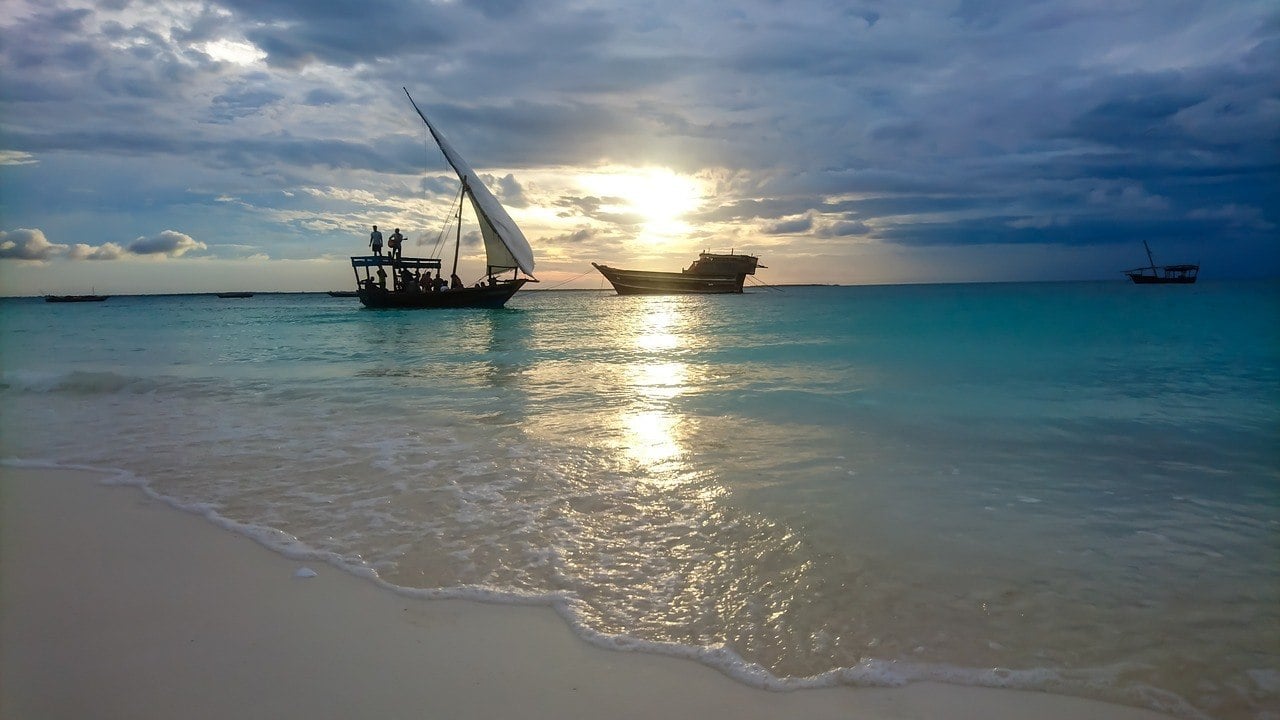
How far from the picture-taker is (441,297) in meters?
44.2

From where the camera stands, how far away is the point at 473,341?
22.8m

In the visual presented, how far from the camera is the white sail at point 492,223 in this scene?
4288 cm

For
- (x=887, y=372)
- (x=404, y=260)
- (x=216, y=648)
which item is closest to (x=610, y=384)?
(x=887, y=372)

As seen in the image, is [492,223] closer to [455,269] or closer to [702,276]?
[455,269]

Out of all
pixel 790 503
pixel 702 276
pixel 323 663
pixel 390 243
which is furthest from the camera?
pixel 702 276

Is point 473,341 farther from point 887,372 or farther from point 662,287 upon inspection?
point 662,287

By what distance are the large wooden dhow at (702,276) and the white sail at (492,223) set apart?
147ft

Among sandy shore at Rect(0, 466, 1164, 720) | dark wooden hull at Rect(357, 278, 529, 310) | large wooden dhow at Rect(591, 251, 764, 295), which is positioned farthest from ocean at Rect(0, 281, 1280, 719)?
large wooden dhow at Rect(591, 251, 764, 295)

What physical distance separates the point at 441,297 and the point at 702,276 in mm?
51449

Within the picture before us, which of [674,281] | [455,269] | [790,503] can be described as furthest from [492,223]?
[674,281]

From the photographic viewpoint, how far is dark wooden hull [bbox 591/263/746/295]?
90000 mm

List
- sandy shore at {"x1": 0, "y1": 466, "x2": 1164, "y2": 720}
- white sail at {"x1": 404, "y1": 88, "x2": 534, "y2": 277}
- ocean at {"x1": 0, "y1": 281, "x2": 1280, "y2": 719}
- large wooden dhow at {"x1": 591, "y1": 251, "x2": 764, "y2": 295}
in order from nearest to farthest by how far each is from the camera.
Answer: sandy shore at {"x1": 0, "y1": 466, "x2": 1164, "y2": 720}, ocean at {"x1": 0, "y1": 281, "x2": 1280, "y2": 719}, white sail at {"x1": 404, "y1": 88, "x2": 534, "y2": 277}, large wooden dhow at {"x1": 591, "y1": 251, "x2": 764, "y2": 295}

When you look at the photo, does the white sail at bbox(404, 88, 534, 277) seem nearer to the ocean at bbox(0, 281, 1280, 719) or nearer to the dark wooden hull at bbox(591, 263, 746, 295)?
the ocean at bbox(0, 281, 1280, 719)

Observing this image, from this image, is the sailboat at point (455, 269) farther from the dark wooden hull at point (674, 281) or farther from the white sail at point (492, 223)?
the dark wooden hull at point (674, 281)
